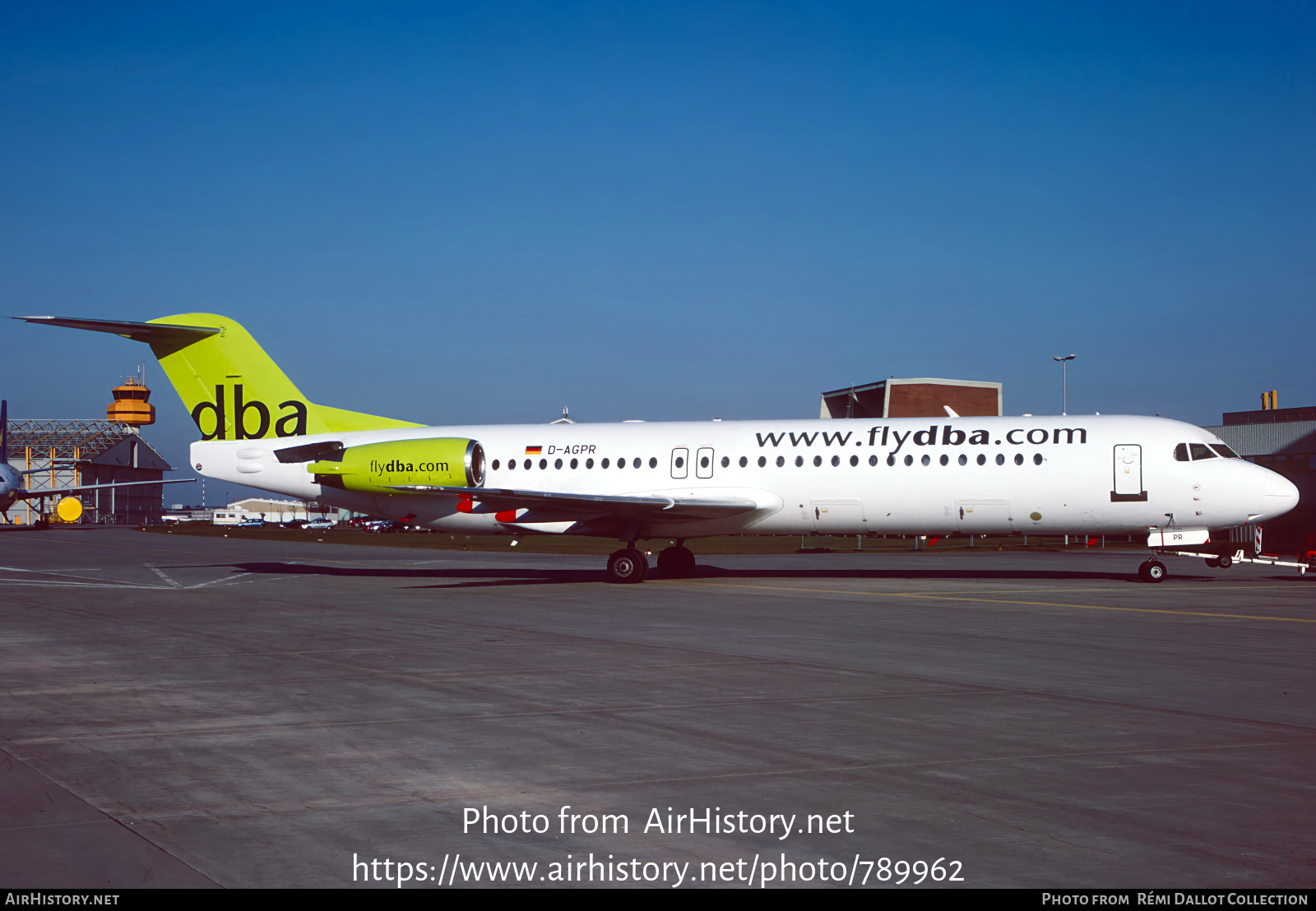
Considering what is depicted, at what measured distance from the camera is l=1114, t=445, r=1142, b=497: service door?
921 inches

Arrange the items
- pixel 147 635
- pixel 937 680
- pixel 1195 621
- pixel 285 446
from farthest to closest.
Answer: pixel 285 446 < pixel 1195 621 < pixel 147 635 < pixel 937 680

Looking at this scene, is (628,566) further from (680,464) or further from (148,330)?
(148,330)

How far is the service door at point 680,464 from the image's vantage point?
2609cm

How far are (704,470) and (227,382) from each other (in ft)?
40.9

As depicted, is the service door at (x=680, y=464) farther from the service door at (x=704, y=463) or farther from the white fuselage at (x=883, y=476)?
the service door at (x=704, y=463)

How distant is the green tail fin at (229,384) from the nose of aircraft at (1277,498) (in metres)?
22.4

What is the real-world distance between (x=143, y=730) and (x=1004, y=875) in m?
6.45

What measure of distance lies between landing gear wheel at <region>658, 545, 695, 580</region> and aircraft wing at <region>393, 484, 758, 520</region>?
2.45 m

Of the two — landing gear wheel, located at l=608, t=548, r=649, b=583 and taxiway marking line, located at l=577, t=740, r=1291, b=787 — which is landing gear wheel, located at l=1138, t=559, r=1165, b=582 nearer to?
landing gear wheel, located at l=608, t=548, r=649, b=583

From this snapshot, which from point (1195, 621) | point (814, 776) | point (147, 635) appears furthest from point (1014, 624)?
point (147, 635)

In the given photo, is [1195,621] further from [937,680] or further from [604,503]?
[604,503]

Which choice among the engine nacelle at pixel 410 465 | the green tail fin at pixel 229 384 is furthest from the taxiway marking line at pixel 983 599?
the green tail fin at pixel 229 384

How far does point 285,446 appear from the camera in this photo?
28125mm

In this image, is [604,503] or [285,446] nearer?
[604,503]
